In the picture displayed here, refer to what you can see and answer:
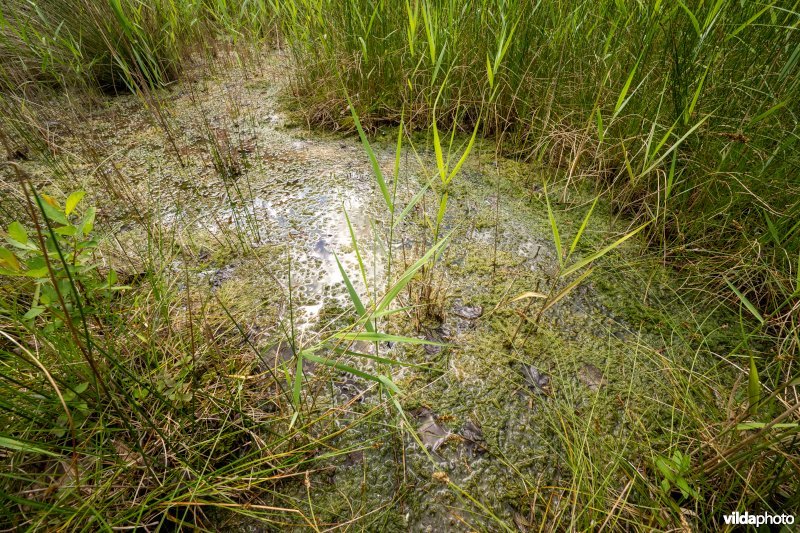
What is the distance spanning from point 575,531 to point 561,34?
5.76ft

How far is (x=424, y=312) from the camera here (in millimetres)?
1035

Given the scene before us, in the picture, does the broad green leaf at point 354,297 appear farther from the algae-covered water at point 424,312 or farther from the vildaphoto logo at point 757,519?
the vildaphoto logo at point 757,519

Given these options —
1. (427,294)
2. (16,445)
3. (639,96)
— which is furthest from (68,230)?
(639,96)

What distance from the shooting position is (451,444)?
2.63ft

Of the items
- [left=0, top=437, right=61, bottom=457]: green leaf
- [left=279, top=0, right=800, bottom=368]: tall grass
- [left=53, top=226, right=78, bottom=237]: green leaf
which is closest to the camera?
[left=0, top=437, right=61, bottom=457]: green leaf

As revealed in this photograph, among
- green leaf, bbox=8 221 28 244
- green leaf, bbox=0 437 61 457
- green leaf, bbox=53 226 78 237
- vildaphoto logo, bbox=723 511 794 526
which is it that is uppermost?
green leaf, bbox=8 221 28 244

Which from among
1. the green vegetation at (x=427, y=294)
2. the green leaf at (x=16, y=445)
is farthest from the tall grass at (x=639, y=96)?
the green leaf at (x=16, y=445)

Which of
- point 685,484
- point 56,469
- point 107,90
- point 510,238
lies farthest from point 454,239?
point 107,90

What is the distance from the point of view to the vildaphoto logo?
614 mm

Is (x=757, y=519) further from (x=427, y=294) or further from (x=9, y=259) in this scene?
(x=9, y=259)

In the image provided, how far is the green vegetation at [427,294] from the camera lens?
682 mm

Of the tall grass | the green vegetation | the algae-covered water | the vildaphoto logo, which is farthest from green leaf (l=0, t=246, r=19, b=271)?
the vildaphoto logo

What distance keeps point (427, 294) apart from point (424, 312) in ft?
0.18

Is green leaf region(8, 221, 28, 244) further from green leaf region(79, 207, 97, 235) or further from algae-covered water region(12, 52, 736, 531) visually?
algae-covered water region(12, 52, 736, 531)
